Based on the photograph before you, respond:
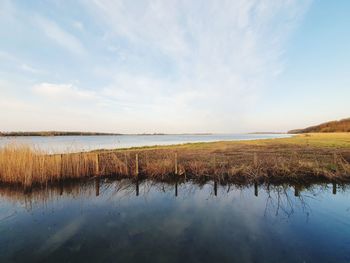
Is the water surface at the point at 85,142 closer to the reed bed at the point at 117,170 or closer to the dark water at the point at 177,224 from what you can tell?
the reed bed at the point at 117,170

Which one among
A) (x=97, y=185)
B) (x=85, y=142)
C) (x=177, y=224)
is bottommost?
(x=177, y=224)

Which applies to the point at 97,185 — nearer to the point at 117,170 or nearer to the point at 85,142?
the point at 117,170

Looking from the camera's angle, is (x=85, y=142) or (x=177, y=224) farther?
(x=85, y=142)

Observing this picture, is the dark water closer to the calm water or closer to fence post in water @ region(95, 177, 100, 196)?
fence post in water @ region(95, 177, 100, 196)

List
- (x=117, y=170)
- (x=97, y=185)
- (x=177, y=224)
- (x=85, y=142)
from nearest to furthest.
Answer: (x=177, y=224), (x=97, y=185), (x=117, y=170), (x=85, y=142)

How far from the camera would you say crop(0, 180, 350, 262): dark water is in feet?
15.8

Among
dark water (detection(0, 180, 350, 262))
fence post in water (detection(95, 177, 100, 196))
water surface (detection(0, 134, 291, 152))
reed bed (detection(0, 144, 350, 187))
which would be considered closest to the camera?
dark water (detection(0, 180, 350, 262))

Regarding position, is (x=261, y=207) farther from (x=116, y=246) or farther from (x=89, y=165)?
(x=89, y=165)

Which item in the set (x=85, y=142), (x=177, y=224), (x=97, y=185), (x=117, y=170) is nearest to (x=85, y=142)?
(x=85, y=142)

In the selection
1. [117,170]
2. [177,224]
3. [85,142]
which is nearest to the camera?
[177,224]

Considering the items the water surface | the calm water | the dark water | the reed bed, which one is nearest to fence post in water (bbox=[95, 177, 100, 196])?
the dark water

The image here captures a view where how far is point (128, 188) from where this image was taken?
34.8 ft

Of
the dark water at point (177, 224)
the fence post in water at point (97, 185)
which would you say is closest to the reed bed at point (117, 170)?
the fence post in water at point (97, 185)

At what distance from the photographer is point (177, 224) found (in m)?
6.49
